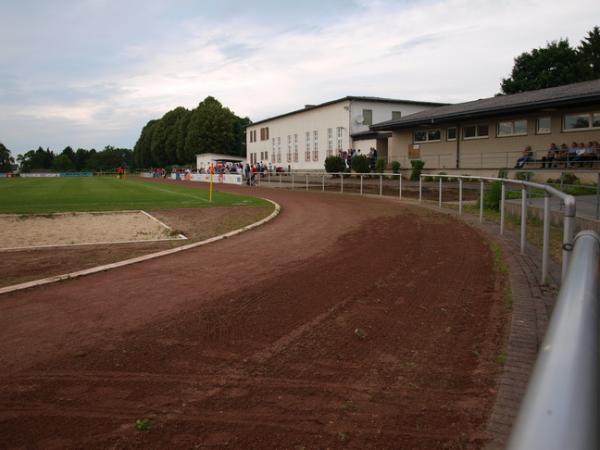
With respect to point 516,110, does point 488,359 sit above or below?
below

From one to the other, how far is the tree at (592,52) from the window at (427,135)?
27600 millimetres

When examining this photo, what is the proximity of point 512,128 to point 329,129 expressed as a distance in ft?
76.2

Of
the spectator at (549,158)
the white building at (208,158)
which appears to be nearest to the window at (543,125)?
the spectator at (549,158)

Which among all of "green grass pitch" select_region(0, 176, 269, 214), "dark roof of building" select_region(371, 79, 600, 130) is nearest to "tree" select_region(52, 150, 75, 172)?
"green grass pitch" select_region(0, 176, 269, 214)

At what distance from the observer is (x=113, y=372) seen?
443 cm

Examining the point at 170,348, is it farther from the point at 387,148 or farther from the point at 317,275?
the point at 387,148

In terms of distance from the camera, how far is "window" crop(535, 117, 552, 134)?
98.8 feet

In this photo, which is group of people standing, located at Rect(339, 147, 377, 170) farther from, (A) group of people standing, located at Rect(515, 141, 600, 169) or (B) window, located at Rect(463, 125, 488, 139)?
(A) group of people standing, located at Rect(515, 141, 600, 169)

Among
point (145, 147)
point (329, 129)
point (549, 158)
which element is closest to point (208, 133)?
point (329, 129)

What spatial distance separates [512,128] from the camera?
1280 inches

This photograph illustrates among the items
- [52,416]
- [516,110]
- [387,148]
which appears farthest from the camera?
[387,148]

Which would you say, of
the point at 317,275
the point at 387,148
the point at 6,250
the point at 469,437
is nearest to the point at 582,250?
the point at 469,437

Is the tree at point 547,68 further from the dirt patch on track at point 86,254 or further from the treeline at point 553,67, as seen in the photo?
the dirt patch on track at point 86,254

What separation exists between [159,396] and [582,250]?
3.17 meters
